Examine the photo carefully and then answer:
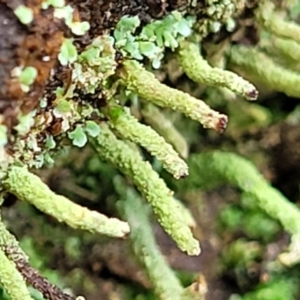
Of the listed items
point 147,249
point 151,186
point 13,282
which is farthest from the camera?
point 147,249

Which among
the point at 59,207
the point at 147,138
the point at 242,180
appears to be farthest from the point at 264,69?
the point at 59,207

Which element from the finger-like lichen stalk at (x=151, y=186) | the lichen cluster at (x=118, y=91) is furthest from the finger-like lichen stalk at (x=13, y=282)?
the finger-like lichen stalk at (x=151, y=186)

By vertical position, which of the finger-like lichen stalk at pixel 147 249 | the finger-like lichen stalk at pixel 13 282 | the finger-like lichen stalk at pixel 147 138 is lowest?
the finger-like lichen stalk at pixel 147 249

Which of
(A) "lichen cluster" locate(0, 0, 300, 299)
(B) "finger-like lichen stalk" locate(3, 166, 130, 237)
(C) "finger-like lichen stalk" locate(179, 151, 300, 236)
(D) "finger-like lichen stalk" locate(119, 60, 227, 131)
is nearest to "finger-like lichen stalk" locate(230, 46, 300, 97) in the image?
(A) "lichen cluster" locate(0, 0, 300, 299)

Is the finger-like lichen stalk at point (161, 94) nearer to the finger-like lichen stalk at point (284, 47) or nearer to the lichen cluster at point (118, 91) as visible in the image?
the lichen cluster at point (118, 91)

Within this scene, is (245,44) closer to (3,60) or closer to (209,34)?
(209,34)

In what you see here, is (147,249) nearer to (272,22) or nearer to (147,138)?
(147,138)

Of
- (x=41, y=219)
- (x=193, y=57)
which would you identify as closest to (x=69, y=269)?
(x=41, y=219)
